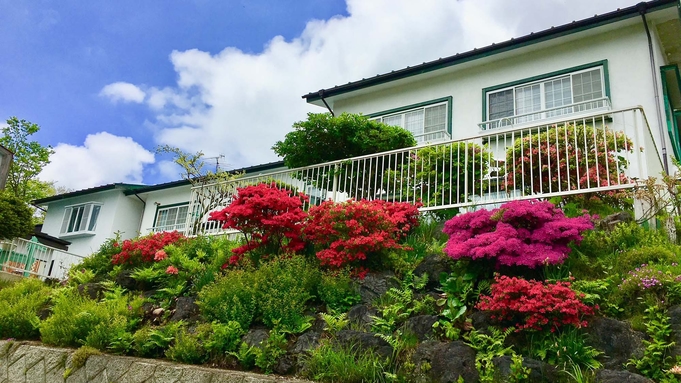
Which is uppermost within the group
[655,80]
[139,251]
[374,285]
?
[655,80]

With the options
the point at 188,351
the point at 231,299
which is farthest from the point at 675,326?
the point at 188,351

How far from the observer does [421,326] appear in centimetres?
477

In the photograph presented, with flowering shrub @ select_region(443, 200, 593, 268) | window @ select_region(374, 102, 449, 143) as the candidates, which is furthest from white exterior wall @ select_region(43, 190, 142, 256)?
flowering shrub @ select_region(443, 200, 593, 268)

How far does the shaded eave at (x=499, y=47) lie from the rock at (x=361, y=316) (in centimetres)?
970

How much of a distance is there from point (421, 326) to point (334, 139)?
5989 millimetres

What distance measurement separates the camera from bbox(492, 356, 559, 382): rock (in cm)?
379

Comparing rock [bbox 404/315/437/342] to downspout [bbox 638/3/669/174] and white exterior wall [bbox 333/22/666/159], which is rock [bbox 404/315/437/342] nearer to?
downspout [bbox 638/3/669/174]

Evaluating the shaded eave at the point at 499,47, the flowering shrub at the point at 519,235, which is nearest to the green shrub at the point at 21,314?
the flowering shrub at the point at 519,235

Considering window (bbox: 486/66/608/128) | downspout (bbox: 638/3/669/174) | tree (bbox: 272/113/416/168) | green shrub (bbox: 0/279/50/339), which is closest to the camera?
green shrub (bbox: 0/279/50/339)

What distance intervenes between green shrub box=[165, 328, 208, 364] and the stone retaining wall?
128mm

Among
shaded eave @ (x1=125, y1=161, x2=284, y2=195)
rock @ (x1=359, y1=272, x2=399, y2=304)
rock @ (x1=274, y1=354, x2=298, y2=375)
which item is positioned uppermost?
shaded eave @ (x1=125, y1=161, x2=284, y2=195)

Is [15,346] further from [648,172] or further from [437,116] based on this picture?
[437,116]

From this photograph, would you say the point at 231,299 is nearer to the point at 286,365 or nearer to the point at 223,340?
the point at 223,340

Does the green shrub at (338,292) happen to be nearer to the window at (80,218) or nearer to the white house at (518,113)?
the white house at (518,113)
